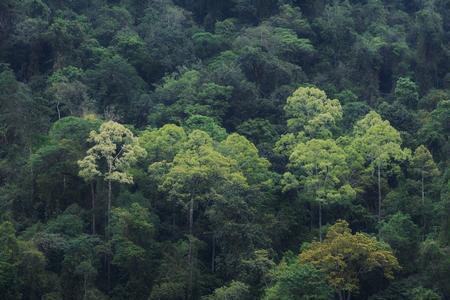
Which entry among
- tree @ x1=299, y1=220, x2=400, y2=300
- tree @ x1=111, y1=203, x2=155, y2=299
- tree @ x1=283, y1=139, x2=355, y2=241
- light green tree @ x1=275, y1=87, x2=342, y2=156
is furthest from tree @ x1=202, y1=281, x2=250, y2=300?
light green tree @ x1=275, y1=87, x2=342, y2=156

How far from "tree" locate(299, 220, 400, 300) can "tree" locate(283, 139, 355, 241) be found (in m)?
2.90

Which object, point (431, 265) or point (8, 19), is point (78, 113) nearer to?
point (8, 19)

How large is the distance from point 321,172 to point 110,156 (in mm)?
7194

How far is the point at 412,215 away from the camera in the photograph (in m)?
37.7

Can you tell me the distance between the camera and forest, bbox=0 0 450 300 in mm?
34531

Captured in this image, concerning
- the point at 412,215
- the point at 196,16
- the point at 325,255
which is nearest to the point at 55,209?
the point at 325,255

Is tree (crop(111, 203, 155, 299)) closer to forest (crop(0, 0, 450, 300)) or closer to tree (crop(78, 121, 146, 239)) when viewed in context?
forest (crop(0, 0, 450, 300))

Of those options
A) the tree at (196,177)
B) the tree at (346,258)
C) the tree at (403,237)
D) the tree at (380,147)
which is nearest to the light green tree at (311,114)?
the tree at (380,147)

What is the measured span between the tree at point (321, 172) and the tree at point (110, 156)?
17.7 feet

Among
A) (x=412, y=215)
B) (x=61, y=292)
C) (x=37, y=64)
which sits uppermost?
(x=37, y=64)

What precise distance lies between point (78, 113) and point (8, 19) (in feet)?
23.1

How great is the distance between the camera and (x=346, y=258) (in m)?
34.2

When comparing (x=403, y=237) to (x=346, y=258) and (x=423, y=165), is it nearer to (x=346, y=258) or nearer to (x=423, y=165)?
(x=346, y=258)

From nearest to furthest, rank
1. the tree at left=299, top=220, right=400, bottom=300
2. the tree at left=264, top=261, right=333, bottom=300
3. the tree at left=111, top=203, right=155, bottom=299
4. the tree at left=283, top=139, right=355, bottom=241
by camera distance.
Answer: the tree at left=264, top=261, right=333, bottom=300
the tree at left=299, top=220, right=400, bottom=300
the tree at left=111, top=203, right=155, bottom=299
the tree at left=283, top=139, right=355, bottom=241
